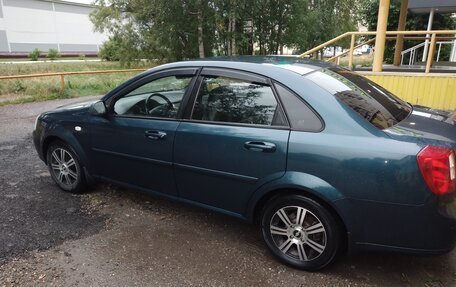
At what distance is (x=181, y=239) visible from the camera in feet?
10.9

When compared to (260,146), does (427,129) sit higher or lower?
higher

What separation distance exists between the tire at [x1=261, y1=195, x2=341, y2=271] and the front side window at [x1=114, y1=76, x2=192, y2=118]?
1278mm

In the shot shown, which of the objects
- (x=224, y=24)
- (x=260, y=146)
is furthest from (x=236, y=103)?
(x=224, y=24)

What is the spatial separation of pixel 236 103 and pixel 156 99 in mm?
1015

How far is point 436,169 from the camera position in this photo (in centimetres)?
225

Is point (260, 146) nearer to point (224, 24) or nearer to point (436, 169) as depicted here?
point (436, 169)

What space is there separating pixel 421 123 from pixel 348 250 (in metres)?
1.12

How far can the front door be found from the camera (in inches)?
130

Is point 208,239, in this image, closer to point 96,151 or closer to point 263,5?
point 96,151

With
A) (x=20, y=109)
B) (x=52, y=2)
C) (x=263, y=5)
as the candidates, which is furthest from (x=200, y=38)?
(x=52, y=2)

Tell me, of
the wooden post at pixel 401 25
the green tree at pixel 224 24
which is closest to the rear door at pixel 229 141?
the green tree at pixel 224 24

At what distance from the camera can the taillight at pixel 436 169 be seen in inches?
88.5

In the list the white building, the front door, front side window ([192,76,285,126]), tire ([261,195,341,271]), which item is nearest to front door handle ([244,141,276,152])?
front side window ([192,76,285,126])

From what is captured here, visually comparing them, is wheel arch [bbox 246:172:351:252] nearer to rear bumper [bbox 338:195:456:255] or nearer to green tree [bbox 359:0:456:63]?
rear bumper [bbox 338:195:456:255]
